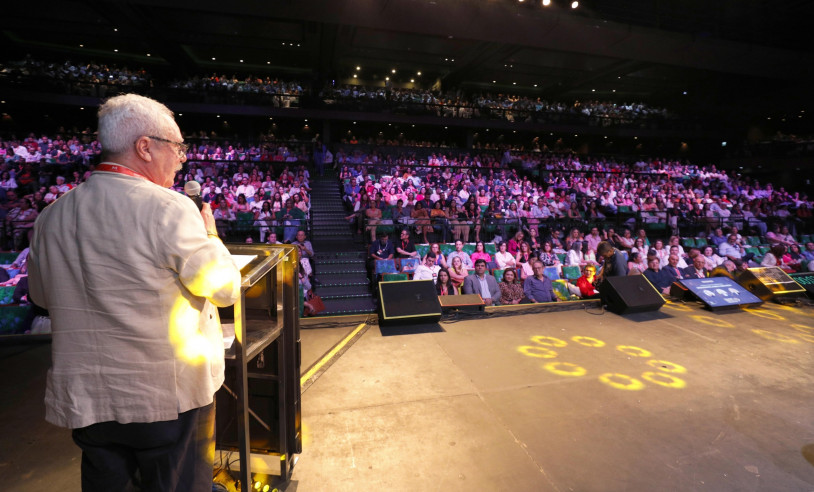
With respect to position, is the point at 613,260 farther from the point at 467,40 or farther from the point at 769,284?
the point at 467,40

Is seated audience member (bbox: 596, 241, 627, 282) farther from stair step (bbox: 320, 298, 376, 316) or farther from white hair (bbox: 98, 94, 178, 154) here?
white hair (bbox: 98, 94, 178, 154)

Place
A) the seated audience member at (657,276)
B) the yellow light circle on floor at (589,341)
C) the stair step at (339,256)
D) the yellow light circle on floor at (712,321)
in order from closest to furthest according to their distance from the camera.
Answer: the yellow light circle on floor at (589,341) < the yellow light circle on floor at (712,321) < the seated audience member at (657,276) < the stair step at (339,256)

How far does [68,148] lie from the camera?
12484 millimetres

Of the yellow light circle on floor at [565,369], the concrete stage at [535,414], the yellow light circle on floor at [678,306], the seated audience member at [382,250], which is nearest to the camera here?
the concrete stage at [535,414]

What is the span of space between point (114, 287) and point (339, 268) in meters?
6.10

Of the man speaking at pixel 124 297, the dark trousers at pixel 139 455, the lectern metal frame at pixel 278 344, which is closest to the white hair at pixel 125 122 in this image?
the man speaking at pixel 124 297

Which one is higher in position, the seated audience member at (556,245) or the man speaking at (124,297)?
the man speaking at (124,297)

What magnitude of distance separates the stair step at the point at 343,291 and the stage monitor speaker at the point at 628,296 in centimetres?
370

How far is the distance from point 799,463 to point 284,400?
3.10 meters

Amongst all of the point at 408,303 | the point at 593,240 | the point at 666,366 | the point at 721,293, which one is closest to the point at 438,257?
the point at 408,303

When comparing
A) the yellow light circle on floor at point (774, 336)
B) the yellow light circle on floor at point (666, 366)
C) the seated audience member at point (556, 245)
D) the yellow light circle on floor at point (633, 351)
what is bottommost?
the yellow light circle on floor at point (666, 366)

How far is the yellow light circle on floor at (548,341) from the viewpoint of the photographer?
159 inches

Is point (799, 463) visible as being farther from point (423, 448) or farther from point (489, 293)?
point (489, 293)

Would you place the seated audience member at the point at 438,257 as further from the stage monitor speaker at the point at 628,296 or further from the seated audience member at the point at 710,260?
the seated audience member at the point at 710,260
